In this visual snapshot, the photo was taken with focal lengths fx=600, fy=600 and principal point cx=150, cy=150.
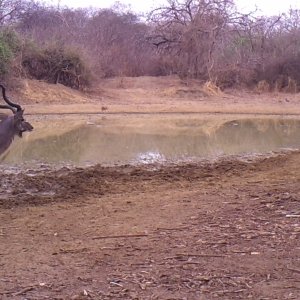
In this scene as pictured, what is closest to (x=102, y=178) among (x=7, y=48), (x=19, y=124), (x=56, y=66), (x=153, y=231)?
(x=19, y=124)

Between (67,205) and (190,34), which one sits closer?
(67,205)

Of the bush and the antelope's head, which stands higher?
the bush

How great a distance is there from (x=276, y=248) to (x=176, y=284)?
131cm

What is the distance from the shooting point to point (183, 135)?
58.7ft

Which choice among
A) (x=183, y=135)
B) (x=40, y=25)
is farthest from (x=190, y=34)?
(x=183, y=135)

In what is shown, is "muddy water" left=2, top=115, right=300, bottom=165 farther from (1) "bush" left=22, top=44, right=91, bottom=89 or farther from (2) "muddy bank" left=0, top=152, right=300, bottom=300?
(1) "bush" left=22, top=44, right=91, bottom=89

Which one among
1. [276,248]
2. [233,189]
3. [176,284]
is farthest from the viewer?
[233,189]

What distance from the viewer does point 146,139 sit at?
16672 millimetres

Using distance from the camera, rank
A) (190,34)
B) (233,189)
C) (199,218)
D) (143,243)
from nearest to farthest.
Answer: (143,243) → (199,218) → (233,189) → (190,34)

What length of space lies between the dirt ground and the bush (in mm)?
17546

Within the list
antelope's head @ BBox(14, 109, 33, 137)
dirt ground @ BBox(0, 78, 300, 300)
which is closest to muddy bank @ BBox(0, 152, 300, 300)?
dirt ground @ BBox(0, 78, 300, 300)

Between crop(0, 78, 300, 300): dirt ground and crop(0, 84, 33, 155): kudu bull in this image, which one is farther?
crop(0, 84, 33, 155): kudu bull

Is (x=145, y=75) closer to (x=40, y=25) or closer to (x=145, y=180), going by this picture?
(x=40, y=25)

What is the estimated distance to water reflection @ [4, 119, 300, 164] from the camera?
43.6 ft
